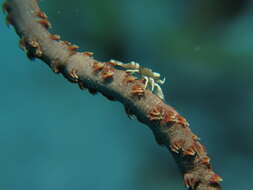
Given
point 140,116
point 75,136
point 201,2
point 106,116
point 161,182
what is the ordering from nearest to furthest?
point 140,116 < point 201,2 < point 161,182 < point 106,116 < point 75,136

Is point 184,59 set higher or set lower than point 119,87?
higher

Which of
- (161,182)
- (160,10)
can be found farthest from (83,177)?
(160,10)

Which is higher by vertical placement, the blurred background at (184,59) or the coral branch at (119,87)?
the blurred background at (184,59)

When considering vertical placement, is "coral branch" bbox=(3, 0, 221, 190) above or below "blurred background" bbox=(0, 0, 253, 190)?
below

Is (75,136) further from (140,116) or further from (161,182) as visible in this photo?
(140,116)

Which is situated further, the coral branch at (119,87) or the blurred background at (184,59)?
the blurred background at (184,59)

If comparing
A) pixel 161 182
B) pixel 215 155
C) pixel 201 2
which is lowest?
pixel 161 182

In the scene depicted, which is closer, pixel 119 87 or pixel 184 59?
pixel 119 87

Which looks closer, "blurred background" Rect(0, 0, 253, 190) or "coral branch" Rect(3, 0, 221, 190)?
"coral branch" Rect(3, 0, 221, 190)
